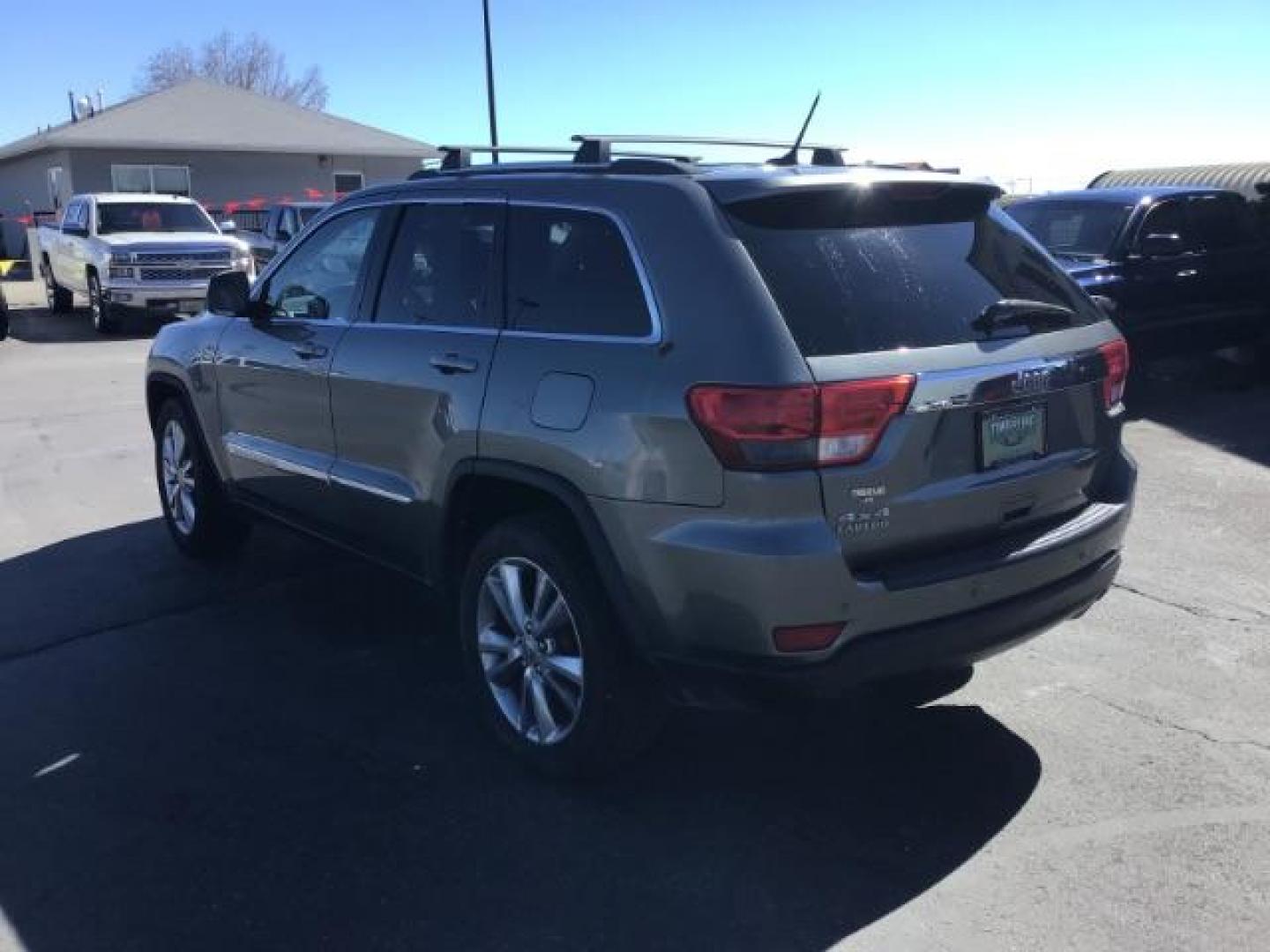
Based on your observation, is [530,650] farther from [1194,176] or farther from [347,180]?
[347,180]

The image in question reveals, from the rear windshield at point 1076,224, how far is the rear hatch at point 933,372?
6.35 meters

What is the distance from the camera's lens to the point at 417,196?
15.0 ft

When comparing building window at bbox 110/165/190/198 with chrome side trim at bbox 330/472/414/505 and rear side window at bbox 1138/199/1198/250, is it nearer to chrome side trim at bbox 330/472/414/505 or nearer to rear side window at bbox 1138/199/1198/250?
rear side window at bbox 1138/199/1198/250

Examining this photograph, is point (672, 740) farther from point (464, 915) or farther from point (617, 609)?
point (464, 915)

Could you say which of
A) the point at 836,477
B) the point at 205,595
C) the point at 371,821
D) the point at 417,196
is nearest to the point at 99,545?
the point at 205,595

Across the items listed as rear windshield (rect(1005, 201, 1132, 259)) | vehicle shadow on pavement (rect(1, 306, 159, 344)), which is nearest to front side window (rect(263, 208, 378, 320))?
rear windshield (rect(1005, 201, 1132, 259))

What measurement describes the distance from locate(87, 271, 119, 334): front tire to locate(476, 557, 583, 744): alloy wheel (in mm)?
15409

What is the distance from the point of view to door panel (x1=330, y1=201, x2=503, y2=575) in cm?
402

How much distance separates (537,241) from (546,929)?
2.14m

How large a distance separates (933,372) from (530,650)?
61.1 inches

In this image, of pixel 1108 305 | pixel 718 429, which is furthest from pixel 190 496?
pixel 1108 305

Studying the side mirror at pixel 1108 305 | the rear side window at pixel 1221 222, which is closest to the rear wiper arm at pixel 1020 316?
the side mirror at pixel 1108 305

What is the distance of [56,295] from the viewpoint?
21047mm

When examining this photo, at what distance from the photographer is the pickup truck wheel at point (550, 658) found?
141 inches
